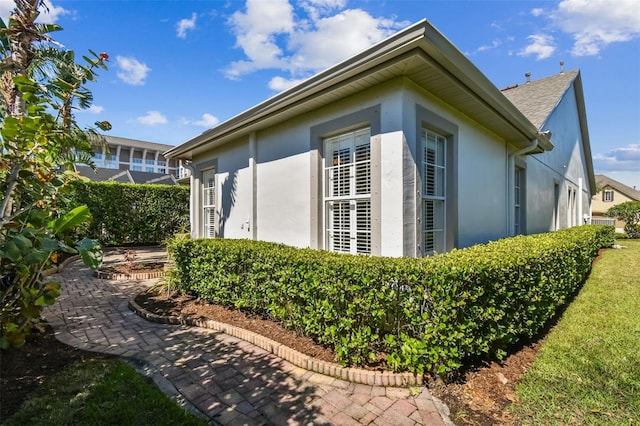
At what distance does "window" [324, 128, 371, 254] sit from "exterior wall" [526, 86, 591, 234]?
281 inches

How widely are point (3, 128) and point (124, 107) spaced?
624 centimetres

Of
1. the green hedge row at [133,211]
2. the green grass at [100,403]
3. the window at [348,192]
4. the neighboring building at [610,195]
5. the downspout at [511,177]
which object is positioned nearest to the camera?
Result: the green grass at [100,403]

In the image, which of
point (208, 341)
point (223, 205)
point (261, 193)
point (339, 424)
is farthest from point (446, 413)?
point (223, 205)

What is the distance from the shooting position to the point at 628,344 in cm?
353

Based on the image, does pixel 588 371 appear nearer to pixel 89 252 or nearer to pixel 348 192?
pixel 348 192

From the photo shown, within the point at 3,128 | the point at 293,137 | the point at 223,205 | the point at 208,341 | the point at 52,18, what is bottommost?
the point at 208,341

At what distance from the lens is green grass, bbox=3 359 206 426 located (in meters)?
2.24

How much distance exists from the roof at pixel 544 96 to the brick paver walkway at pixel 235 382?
1034 centimetres

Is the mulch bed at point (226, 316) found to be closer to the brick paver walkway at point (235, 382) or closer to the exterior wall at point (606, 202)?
the brick paver walkway at point (235, 382)

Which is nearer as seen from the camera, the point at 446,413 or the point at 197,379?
the point at 446,413

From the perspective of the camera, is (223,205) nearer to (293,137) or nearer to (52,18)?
(293,137)

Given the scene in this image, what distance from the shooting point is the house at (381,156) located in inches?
153

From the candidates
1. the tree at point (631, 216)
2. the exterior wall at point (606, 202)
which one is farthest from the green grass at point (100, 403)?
the exterior wall at point (606, 202)

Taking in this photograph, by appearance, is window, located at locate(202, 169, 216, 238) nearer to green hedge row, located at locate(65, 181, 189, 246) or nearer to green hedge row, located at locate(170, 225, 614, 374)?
green hedge row, located at locate(65, 181, 189, 246)
